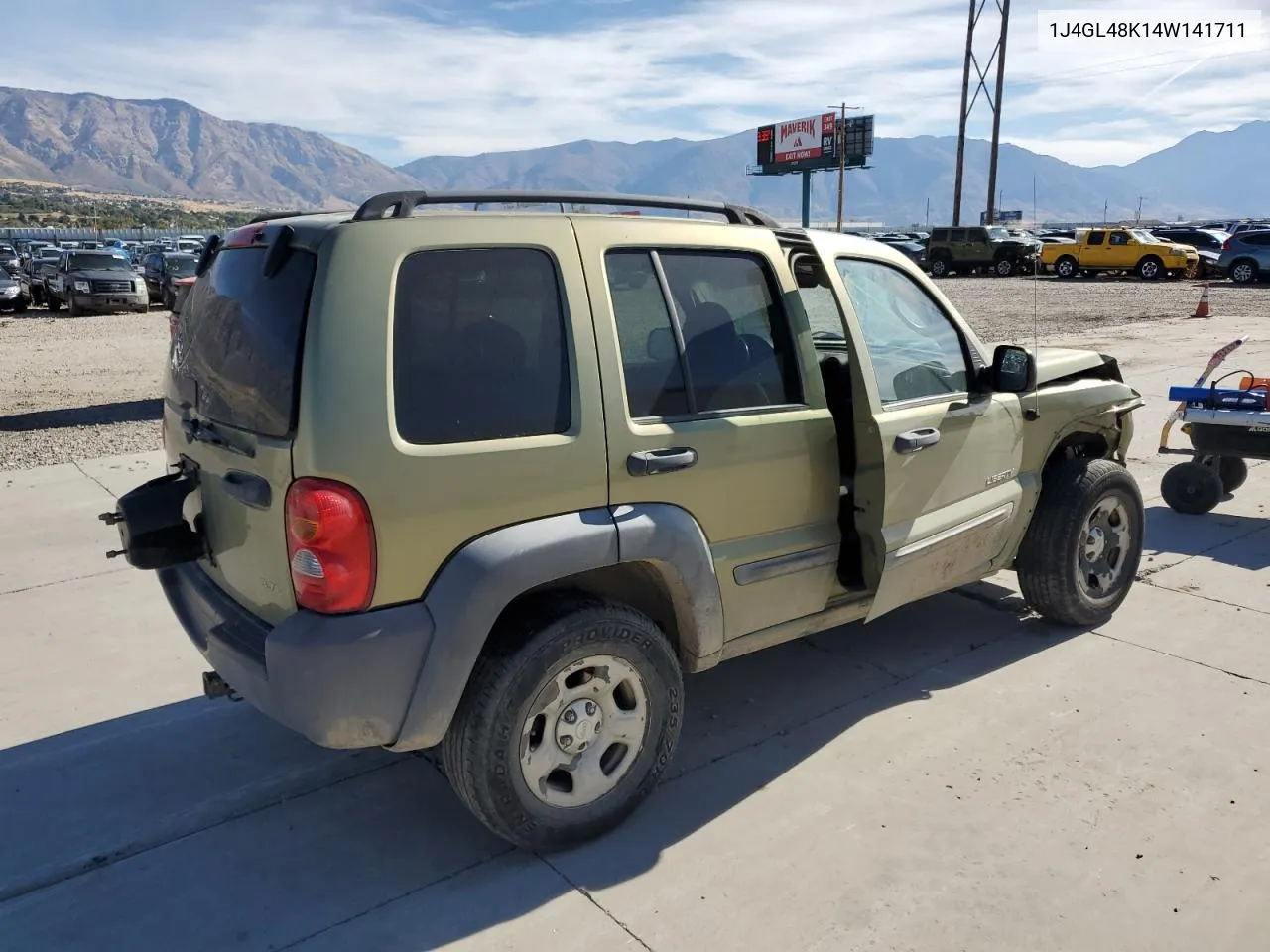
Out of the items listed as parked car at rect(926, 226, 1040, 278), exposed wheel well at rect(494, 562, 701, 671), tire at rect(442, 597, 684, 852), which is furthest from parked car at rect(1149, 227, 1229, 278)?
tire at rect(442, 597, 684, 852)

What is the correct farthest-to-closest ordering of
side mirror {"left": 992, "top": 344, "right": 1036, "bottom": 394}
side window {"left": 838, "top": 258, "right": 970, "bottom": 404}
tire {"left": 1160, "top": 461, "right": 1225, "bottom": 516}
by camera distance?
1. tire {"left": 1160, "top": 461, "right": 1225, "bottom": 516}
2. side mirror {"left": 992, "top": 344, "right": 1036, "bottom": 394}
3. side window {"left": 838, "top": 258, "right": 970, "bottom": 404}

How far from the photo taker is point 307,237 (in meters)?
2.72

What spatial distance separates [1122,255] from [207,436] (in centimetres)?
3690

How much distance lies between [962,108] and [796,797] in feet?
165

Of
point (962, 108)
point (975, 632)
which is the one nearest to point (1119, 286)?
point (962, 108)

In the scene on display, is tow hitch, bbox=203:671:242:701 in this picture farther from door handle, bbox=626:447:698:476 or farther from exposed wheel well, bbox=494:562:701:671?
door handle, bbox=626:447:698:476

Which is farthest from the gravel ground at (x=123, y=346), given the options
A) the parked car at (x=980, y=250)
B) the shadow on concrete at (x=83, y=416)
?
the parked car at (x=980, y=250)

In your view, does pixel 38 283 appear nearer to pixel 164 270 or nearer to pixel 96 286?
pixel 164 270

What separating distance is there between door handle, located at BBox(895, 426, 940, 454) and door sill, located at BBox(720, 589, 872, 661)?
564mm

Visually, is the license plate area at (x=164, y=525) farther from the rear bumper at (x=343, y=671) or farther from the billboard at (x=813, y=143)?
the billboard at (x=813, y=143)

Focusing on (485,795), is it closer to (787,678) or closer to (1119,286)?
(787,678)

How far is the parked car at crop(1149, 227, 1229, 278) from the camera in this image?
3409cm

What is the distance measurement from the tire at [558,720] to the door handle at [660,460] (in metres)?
0.42

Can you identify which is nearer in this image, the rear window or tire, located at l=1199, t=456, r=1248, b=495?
the rear window
